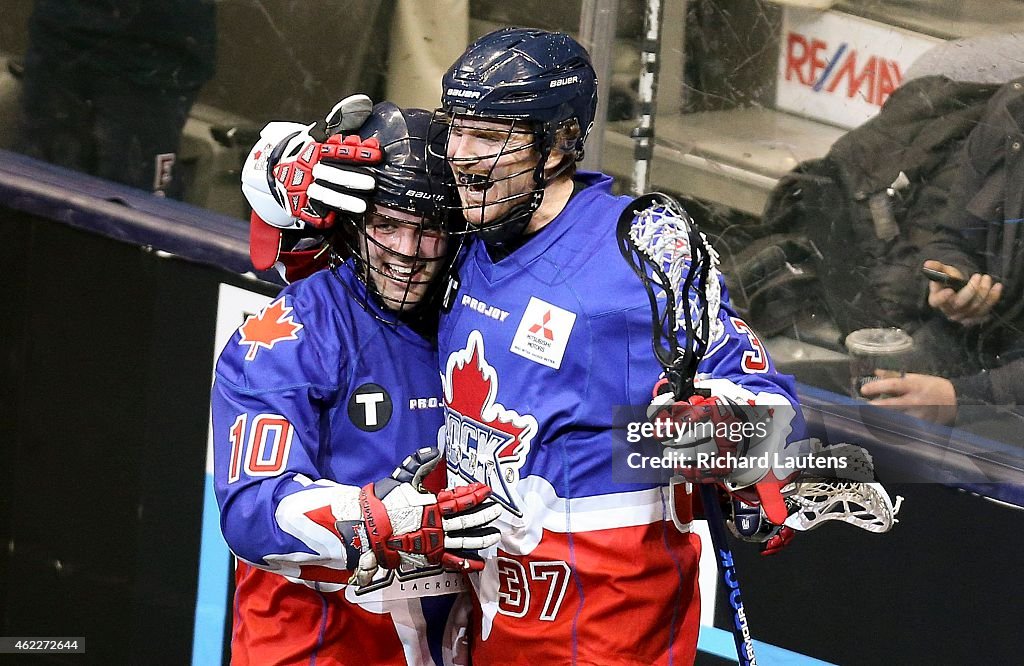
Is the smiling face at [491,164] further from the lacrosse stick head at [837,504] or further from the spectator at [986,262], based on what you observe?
the spectator at [986,262]

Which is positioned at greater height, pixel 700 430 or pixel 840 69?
pixel 840 69

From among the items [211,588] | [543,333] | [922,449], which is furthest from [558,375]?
[211,588]

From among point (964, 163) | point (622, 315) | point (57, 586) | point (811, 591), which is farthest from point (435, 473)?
point (57, 586)

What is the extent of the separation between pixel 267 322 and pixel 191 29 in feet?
6.59

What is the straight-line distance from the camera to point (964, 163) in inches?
127

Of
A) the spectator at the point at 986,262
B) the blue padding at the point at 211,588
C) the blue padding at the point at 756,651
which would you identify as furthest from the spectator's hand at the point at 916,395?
the blue padding at the point at 211,588

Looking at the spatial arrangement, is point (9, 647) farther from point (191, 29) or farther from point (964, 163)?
point (964, 163)

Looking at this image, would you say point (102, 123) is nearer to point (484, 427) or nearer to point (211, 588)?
point (211, 588)

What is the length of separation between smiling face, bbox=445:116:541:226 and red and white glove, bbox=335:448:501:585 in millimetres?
425

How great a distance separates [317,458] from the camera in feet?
9.06

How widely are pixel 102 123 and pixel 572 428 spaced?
2.54 meters

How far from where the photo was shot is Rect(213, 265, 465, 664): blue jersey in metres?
2.61

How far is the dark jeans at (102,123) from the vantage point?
177 inches

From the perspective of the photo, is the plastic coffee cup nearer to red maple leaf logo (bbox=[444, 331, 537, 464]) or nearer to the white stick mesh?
the white stick mesh
